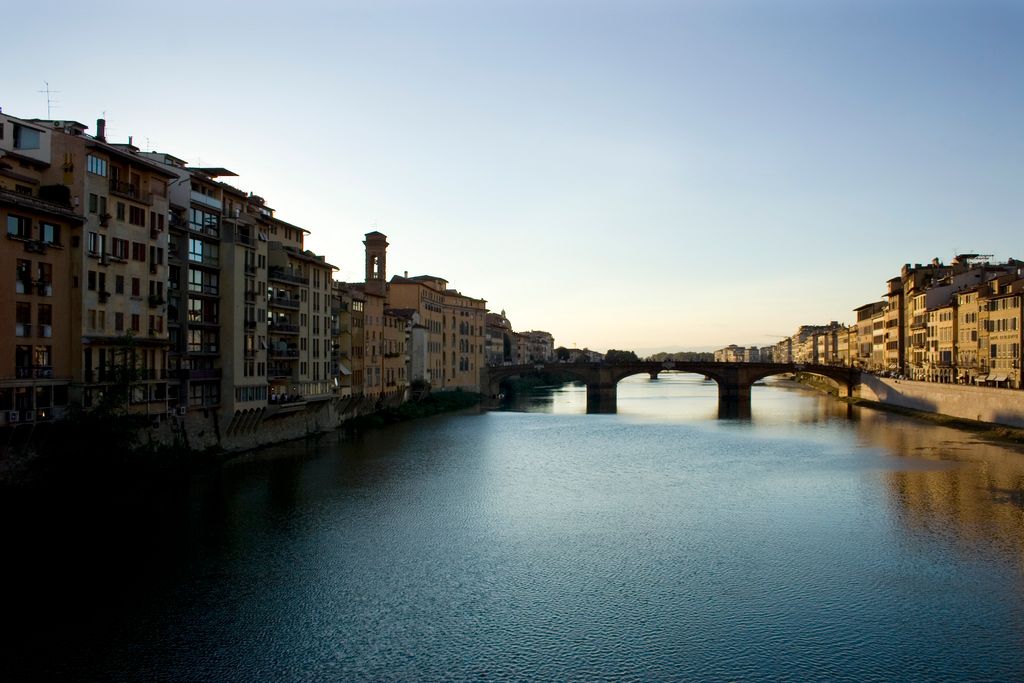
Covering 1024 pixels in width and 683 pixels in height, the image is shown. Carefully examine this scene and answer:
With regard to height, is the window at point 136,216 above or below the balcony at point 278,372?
above

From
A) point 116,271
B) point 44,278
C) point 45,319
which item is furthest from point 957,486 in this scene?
point 44,278

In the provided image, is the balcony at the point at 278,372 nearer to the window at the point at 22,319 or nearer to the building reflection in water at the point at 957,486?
the window at the point at 22,319

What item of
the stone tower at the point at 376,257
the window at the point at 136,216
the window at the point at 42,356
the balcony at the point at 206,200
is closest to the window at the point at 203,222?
the balcony at the point at 206,200

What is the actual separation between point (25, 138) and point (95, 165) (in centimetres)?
255

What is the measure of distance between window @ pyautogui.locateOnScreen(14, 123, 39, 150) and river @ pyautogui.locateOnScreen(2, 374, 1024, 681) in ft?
43.7

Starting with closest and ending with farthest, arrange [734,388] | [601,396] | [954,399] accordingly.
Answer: [954,399] < [734,388] < [601,396]

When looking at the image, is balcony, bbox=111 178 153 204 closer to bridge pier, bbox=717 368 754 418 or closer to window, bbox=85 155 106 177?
window, bbox=85 155 106 177

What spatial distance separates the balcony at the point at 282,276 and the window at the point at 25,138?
16.0m

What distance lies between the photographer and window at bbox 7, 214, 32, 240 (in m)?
27.1

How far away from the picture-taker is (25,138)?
2855cm

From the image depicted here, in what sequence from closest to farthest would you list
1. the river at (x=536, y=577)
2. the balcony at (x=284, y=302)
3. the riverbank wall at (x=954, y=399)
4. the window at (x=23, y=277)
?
the river at (x=536, y=577), the window at (x=23, y=277), the balcony at (x=284, y=302), the riverbank wall at (x=954, y=399)

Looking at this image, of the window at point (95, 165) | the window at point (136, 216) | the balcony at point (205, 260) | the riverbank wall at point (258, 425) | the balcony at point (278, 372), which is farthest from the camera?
the balcony at point (278, 372)

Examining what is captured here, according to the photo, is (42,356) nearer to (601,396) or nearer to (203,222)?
(203,222)

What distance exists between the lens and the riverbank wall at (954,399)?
51.7 meters
